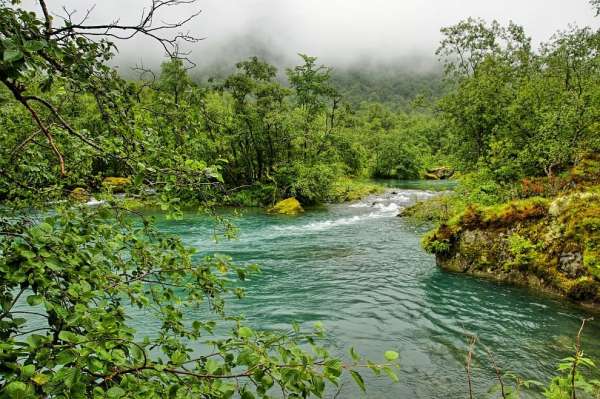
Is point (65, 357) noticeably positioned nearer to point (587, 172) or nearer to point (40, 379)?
point (40, 379)

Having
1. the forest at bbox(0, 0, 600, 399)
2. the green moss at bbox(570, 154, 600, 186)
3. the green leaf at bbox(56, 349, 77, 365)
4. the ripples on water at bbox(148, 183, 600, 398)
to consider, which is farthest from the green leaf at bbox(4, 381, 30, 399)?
the green moss at bbox(570, 154, 600, 186)

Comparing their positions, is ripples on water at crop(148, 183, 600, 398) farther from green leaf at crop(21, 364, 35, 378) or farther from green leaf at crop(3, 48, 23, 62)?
green leaf at crop(3, 48, 23, 62)

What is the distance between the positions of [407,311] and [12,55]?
966cm

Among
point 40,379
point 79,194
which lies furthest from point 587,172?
point 40,379

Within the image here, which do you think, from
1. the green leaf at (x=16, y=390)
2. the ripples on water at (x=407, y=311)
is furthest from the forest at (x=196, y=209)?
the ripples on water at (x=407, y=311)

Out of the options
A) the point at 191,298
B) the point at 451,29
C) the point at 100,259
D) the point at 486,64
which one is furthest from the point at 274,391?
the point at 451,29

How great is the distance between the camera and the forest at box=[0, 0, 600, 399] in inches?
83.7

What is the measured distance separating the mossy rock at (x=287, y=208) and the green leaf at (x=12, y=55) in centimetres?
2630

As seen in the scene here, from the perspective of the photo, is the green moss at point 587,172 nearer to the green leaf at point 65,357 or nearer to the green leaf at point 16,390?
the green leaf at point 65,357

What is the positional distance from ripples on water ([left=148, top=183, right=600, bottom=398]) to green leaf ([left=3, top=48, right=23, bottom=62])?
641 centimetres

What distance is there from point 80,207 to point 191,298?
1.23m

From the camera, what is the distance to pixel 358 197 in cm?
3478

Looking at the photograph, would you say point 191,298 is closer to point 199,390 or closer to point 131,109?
point 199,390

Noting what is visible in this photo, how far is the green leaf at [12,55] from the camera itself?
1554mm
